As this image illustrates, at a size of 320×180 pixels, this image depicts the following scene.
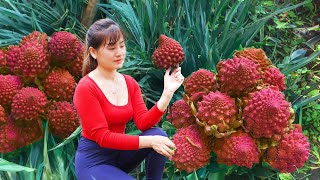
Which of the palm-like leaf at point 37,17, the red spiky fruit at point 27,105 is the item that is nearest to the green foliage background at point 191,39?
the palm-like leaf at point 37,17

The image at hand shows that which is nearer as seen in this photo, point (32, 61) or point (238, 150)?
point (238, 150)

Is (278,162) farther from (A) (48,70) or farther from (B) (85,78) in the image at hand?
(A) (48,70)

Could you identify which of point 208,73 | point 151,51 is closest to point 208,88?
point 208,73

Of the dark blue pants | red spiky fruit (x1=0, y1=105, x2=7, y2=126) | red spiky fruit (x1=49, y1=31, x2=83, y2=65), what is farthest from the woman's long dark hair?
red spiky fruit (x1=0, y1=105, x2=7, y2=126)

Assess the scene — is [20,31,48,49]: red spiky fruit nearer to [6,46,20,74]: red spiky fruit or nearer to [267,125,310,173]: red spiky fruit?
[6,46,20,74]: red spiky fruit

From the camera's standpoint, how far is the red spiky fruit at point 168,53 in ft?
6.68

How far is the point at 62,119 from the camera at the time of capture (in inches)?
79.9

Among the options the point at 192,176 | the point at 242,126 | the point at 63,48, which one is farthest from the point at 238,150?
the point at 63,48

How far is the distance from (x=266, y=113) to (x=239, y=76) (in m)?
0.17

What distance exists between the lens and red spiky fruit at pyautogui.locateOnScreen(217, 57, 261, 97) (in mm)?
1703

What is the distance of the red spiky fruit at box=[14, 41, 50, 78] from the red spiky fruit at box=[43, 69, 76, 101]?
5 cm

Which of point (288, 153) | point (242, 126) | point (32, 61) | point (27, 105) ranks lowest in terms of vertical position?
point (288, 153)

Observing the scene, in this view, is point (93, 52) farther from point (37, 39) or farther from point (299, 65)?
point (299, 65)

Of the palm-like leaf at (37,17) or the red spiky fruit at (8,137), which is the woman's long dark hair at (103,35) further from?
the palm-like leaf at (37,17)
